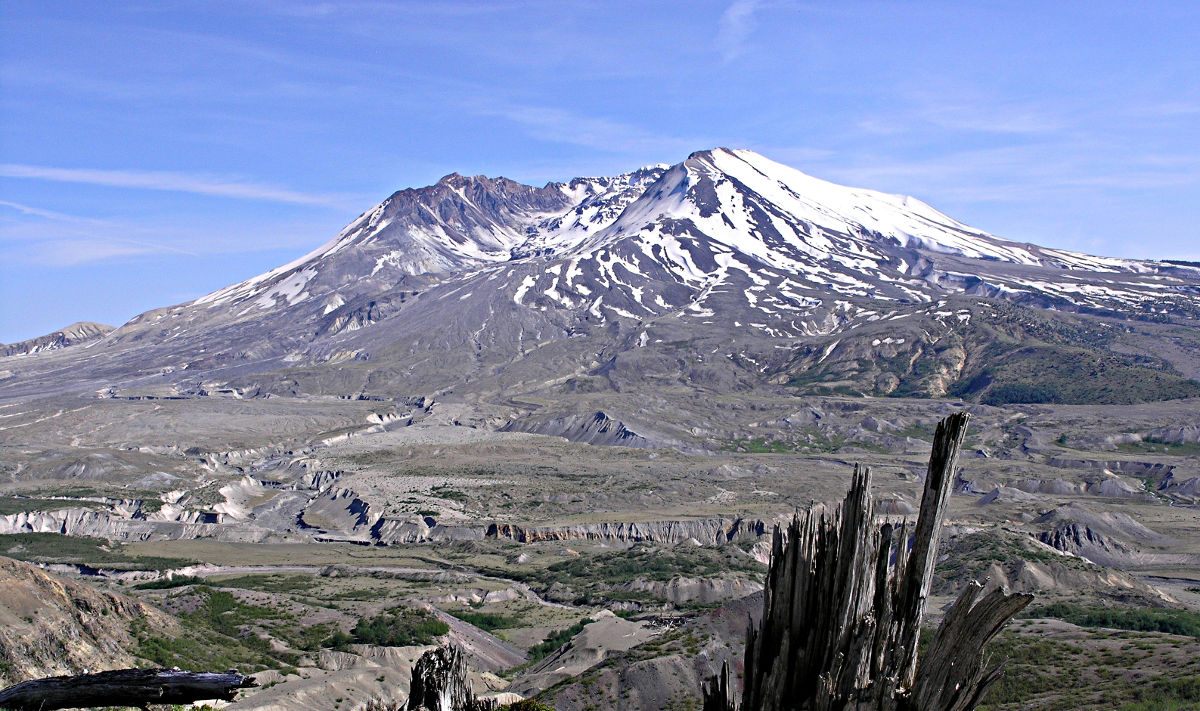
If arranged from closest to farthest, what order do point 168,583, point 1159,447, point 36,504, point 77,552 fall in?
point 168,583
point 77,552
point 36,504
point 1159,447

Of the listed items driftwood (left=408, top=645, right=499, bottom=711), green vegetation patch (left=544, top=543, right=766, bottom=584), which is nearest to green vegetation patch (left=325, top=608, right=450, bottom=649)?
green vegetation patch (left=544, top=543, right=766, bottom=584)

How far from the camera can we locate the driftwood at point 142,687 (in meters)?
8.08

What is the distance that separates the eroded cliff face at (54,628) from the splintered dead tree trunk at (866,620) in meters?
23.0

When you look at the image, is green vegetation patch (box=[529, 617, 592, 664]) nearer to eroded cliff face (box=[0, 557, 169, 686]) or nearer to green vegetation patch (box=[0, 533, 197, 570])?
eroded cliff face (box=[0, 557, 169, 686])

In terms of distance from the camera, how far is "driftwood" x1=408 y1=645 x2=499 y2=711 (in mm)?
9562

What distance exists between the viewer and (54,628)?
28219mm

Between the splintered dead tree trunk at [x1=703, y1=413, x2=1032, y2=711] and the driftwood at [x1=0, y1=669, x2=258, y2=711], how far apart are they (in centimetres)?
506

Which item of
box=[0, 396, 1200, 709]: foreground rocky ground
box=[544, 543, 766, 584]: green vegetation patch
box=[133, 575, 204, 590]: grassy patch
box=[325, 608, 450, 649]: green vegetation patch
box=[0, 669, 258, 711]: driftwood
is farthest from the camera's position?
box=[544, 543, 766, 584]: green vegetation patch

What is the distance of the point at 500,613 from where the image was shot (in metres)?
50.6

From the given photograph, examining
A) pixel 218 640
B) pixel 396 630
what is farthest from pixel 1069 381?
pixel 218 640

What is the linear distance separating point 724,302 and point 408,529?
133 m

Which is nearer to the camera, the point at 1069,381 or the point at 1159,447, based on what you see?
the point at 1159,447

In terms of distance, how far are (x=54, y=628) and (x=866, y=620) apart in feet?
92.3

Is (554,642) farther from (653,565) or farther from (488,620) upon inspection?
(653,565)
